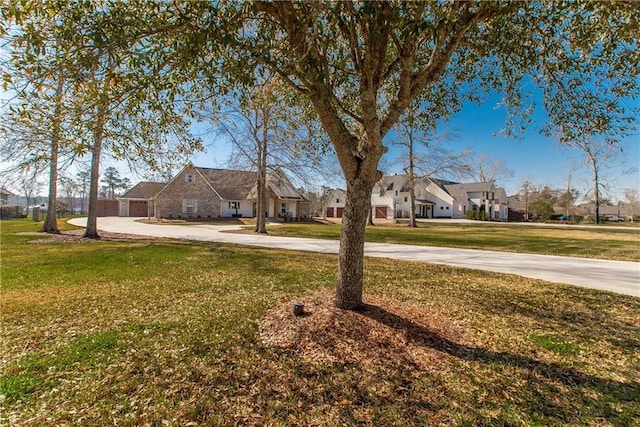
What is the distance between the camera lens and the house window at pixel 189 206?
34188mm

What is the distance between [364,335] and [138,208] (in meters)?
43.0

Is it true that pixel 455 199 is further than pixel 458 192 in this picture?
No

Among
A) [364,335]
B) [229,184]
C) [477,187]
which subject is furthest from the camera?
[477,187]

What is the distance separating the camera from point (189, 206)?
113 feet

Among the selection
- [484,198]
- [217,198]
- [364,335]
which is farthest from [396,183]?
[364,335]

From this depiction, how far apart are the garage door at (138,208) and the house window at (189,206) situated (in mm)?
9299

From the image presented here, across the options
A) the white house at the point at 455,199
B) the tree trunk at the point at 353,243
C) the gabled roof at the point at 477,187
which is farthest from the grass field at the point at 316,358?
the gabled roof at the point at 477,187

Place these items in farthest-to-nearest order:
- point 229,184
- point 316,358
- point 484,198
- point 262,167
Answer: point 484,198 < point 229,184 < point 262,167 < point 316,358

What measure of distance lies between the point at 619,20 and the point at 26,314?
952cm

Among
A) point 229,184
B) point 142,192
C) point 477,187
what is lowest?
point 142,192

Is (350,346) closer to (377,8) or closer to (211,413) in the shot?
(211,413)

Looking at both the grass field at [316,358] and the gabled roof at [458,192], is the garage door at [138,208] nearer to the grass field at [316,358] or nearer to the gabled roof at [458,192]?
the grass field at [316,358]

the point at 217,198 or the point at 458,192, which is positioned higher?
the point at 458,192

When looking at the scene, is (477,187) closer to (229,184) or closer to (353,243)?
(229,184)
